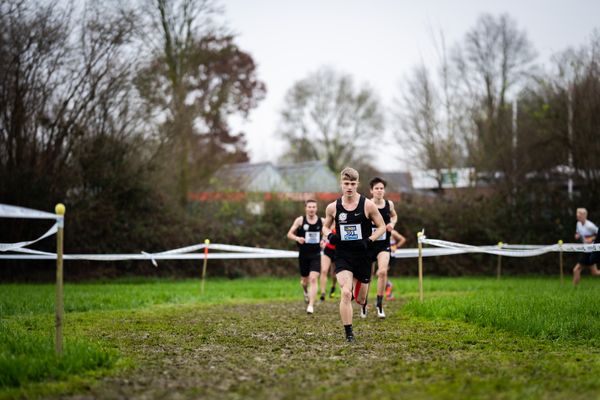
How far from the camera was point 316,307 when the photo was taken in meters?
13.8

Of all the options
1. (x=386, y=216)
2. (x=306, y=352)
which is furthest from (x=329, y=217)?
(x=386, y=216)

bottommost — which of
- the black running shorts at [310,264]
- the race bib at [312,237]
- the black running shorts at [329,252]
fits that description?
the black running shorts at [310,264]

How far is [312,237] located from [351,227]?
4829 mm

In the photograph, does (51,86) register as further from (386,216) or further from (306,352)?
(306,352)

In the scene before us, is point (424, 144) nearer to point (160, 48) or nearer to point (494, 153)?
point (494, 153)

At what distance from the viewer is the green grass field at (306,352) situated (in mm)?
5684

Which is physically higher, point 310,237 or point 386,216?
point 386,216

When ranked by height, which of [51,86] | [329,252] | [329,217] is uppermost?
[51,86]

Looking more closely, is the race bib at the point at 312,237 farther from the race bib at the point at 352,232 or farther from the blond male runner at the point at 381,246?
the race bib at the point at 352,232

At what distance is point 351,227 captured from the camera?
348 inches

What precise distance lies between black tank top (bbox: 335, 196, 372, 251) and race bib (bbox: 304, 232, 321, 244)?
4.69 meters

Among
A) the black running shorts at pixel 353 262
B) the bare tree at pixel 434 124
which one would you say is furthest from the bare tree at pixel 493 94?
the black running shorts at pixel 353 262

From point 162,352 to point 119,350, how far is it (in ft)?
1.74

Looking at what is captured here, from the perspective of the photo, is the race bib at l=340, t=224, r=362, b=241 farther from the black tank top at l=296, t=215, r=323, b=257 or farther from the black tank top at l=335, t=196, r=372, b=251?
the black tank top at l=296, t=215, r=323, b=257
